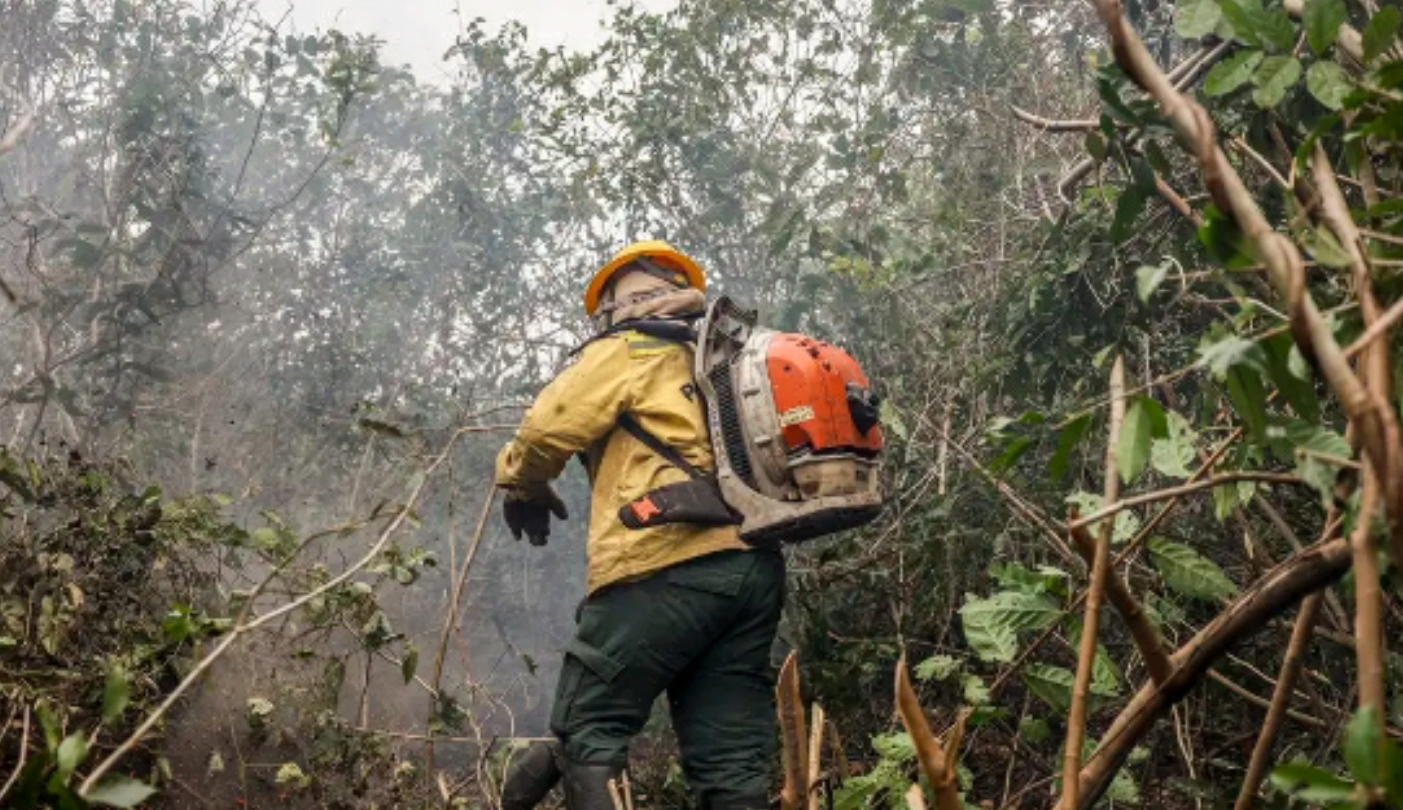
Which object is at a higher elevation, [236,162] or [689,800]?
[236,162]

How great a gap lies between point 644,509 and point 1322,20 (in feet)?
7.65

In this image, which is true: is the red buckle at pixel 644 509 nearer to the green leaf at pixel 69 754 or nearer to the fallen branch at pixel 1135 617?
the green leaf at pixel 69 754

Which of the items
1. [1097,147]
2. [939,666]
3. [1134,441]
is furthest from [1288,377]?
[939,666]

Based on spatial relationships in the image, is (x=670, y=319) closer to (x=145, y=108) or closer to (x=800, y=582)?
(x=800, y=582)

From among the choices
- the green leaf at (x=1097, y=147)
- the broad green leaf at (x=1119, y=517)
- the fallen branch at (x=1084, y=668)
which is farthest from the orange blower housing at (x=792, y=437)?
the fallen branch at (x=1084, y=668)

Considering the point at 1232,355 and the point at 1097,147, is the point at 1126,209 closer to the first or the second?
the point at 1097,147

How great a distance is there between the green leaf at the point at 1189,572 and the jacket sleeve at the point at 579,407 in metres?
2.17

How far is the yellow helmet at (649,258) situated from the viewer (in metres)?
3.90

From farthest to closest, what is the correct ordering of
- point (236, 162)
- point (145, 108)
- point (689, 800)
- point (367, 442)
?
point (236, 162)
point (367, 442)
point (145, 108)
point (689, 800)

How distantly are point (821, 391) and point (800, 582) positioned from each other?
1.24m

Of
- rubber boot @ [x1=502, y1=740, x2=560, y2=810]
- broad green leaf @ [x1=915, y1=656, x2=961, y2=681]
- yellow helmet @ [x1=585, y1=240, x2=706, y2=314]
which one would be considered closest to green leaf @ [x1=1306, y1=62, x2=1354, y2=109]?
broad green leaf @ [x1=915, y1=656, x2=961, y2=681]

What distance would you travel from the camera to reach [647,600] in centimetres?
338

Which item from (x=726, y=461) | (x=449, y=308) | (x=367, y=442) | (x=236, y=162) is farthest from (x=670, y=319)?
(x=236, y=162)

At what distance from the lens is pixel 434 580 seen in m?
11.4
